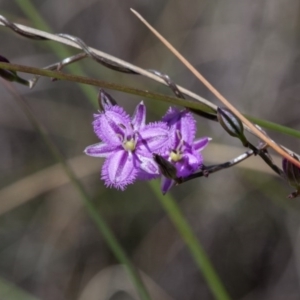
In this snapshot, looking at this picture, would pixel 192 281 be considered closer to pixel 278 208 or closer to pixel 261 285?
pixel 261 285

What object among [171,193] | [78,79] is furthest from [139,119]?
[171,193]

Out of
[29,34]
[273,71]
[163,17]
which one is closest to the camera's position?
[29,34]

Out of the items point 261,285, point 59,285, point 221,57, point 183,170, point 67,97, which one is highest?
point 67,97

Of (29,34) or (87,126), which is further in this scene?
(87,126)

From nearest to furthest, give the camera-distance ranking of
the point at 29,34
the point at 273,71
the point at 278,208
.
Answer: the point at 29,34, the point at 278,208, the point at 273,71

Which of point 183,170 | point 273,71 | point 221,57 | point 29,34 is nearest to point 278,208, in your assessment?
point 273,71

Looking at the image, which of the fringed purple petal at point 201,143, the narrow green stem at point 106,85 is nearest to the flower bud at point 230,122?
the narrow green stem at point 106,85

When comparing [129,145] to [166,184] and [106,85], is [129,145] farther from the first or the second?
[106,85]
